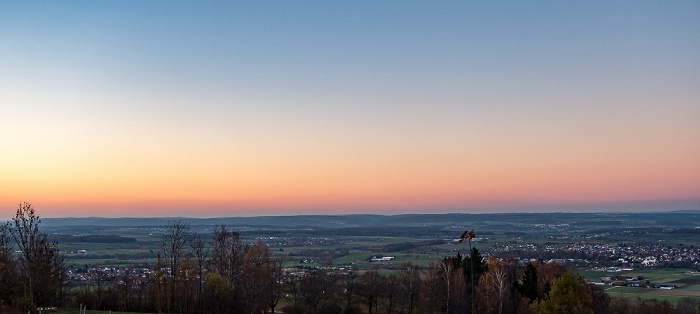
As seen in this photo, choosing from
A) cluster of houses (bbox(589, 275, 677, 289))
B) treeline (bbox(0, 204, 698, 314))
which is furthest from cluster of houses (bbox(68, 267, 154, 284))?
cluster of houses (bbox(589, 275, 677, 289))

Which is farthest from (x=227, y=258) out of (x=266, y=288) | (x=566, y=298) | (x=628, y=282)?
(x=628, y=282)

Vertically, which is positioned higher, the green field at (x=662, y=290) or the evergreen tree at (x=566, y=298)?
the evergreen tree at (x=566, y=298)

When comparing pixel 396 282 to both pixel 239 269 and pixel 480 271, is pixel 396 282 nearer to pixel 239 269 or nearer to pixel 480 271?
pixel 480 271

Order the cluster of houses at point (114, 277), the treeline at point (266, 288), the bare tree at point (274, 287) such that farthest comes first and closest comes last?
the cluster of houses at point (114, 277), the bare tree at point (274, 287), the treeline at point (266, 288)

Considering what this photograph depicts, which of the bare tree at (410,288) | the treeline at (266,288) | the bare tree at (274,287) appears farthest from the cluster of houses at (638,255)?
the bare tree at (274,287)

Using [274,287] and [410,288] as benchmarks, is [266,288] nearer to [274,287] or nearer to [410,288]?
[274,287]

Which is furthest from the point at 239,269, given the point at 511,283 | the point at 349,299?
the point at 511,283

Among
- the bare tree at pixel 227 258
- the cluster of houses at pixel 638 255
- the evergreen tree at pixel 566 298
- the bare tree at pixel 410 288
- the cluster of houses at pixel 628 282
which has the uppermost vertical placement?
the bare tree at pixel 227 258

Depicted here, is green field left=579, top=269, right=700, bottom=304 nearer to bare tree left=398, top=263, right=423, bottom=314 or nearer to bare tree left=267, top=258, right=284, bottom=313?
bare tree left=398, top=263, right=423, bottom=314

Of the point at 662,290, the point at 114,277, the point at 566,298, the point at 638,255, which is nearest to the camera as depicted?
the point at 566,298

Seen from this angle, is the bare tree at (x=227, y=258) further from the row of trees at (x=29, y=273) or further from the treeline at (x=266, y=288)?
the row of trees at (x=29, y=273)
